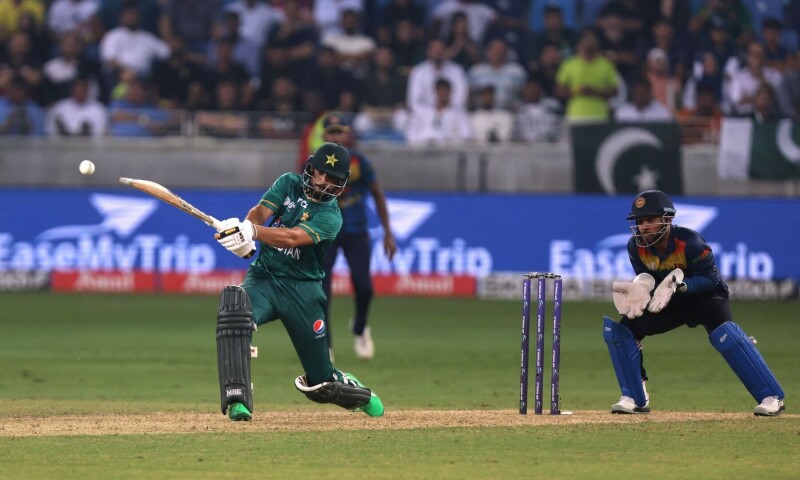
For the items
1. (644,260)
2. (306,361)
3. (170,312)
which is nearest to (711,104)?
(170,312)

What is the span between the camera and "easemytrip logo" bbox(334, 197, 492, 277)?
61.0 feet

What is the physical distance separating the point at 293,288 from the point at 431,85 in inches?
472

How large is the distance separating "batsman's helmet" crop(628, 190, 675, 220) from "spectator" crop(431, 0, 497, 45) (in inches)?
496

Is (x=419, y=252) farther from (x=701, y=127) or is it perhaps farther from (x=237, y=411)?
(x=237, y=411)

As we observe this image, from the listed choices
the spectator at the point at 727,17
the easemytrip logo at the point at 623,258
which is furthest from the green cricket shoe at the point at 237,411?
the spectator at the point at 727,17

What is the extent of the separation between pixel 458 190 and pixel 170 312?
472 cm

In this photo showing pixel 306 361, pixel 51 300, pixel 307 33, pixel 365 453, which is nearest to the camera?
pixel 365 453

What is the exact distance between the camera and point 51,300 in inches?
727

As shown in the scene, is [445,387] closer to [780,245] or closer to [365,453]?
[365,453]

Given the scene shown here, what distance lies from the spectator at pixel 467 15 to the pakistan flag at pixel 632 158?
→ 308 cm

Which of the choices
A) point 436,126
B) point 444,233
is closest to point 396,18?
point 436,126

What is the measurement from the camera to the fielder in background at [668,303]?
881 cm

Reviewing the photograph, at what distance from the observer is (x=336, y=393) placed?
8.67m

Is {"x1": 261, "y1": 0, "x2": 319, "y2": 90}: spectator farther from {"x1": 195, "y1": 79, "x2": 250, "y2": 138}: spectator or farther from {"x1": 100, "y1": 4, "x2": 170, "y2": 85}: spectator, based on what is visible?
{"x1": 100, "y1": 4, "x2": 170, "y2": 85}: spectator
